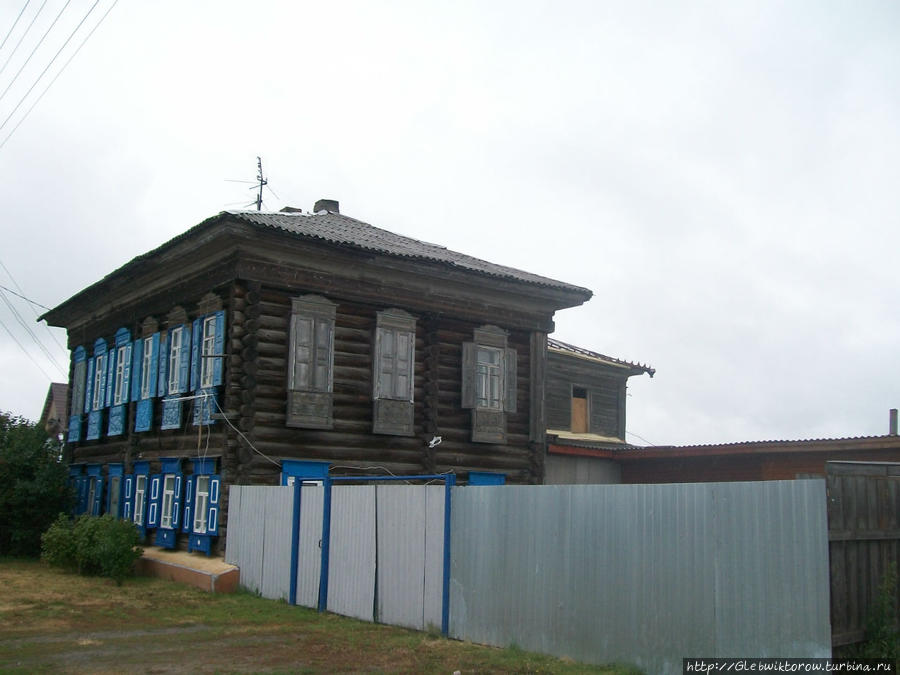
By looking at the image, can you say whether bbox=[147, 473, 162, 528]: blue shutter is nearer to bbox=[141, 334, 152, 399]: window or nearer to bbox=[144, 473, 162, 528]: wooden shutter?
bbox=[144, 473, 162, 528]: wooden shutter

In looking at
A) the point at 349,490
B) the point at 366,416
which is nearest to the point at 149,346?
the point at 366,416

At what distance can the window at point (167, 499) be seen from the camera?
19.7 meters

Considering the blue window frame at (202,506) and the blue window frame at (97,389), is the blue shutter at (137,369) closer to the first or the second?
the blue window frame at (97,389)

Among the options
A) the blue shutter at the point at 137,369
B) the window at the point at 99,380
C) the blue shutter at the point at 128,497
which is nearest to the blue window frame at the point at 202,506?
the blue shutter at the point at 128,497

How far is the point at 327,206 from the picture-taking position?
82.2ft

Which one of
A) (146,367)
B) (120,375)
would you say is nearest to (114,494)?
(120,375)

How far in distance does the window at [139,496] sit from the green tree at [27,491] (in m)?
2.72

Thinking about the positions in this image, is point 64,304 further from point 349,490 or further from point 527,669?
point 527,669

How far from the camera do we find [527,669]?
938cm

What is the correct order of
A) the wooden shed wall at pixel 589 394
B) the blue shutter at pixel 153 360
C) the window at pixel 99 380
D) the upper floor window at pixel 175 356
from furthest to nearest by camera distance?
1. the wooden shed wall at pixel 589 394
2. the window at pixel 99 380
3. the blue shutter at pixel 153 360
4. the upper floor window at pixel 175 356

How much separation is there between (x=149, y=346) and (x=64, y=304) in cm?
587

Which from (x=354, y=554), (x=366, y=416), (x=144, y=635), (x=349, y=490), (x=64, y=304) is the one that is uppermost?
(x=64, y=304)

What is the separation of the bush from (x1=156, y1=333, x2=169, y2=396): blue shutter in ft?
10.4

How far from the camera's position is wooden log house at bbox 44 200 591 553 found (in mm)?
18156
